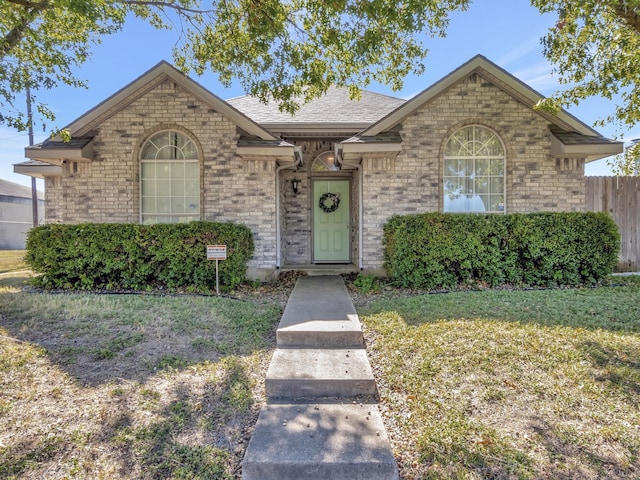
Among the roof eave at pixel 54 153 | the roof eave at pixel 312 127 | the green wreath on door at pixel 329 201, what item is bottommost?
the green wreath on door at pixel 329 201

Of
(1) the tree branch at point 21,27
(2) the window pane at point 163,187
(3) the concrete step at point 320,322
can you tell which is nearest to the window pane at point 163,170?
(2) the window pane at point 163,187

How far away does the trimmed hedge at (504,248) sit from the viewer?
22.9 ft

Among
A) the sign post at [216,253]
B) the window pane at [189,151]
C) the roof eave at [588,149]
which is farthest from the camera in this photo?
the window pane at [189,151]

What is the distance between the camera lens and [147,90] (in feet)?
26.2

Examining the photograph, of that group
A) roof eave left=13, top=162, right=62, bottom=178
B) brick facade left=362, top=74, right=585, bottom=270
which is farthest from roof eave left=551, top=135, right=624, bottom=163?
roof eave left=13, top=162, right=62, bottom=178

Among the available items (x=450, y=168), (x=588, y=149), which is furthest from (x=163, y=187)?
(x=588, y=149)

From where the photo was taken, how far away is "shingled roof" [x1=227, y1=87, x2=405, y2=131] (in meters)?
9.48

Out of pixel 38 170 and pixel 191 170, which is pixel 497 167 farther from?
pixel 38 170

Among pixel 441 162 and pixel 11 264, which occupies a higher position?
pixel 441 162

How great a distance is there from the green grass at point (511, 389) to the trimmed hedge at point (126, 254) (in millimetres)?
3709

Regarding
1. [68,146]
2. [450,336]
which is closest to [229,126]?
[68,146]

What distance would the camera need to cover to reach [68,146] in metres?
7.63

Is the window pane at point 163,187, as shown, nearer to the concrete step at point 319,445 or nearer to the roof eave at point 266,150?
the roof eave at point 266,150

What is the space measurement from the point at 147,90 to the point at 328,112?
490cm
